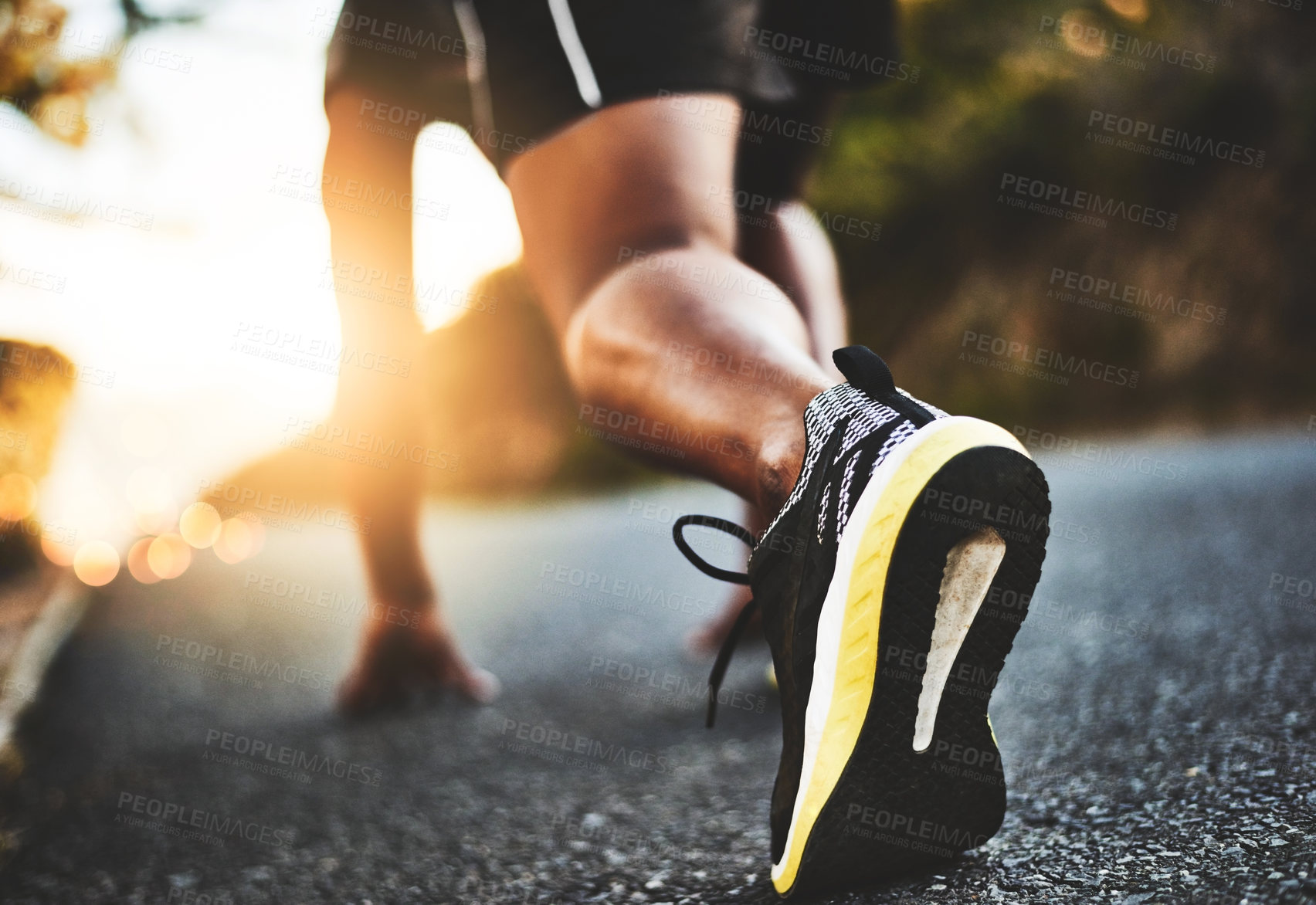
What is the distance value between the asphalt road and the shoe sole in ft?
0.23

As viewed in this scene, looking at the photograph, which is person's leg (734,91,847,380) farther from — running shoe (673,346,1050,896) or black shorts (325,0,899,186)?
running shoe (673,346,1050,896)

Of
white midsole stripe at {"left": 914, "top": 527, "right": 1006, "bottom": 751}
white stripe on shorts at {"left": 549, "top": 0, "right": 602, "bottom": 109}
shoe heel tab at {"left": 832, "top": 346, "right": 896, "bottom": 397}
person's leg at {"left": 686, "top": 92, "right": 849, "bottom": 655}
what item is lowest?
person's leg at {"left": 686, "top": 92, "right": 849, "bottom": 655}

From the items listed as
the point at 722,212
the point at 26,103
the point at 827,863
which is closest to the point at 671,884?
the point at 827,863

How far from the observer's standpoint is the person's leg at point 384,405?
1.54 meters

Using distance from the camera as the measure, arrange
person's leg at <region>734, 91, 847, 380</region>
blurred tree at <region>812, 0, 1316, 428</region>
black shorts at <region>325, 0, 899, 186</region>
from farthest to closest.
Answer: blurred tree at <region>812, 0, 1316, 428</region> → person's leg at <region>734, 91, 847, 380</region> → black shorts at <region>325, 0, 899, 186</region>

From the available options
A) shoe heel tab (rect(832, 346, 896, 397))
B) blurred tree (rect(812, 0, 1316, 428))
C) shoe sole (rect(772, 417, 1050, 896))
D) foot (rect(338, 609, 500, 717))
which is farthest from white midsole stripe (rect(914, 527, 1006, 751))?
blurred tree (rect(812, 0, 1316, 428))

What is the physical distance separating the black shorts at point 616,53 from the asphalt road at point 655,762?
831 mm

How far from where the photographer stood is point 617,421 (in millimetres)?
872

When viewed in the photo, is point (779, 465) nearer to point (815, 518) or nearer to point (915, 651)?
point (815, 518)

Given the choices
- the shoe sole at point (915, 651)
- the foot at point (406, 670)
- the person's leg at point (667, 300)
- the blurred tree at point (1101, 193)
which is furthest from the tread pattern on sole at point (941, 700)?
the blurred tree at point (1101, 193)

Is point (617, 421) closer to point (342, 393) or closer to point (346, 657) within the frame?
point (342, 393)

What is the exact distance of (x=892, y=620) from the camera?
0.62 m

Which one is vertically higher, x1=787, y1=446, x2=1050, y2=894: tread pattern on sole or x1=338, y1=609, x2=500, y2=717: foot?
x1=787, y1=446, x2=1050, y2=894: tread pattern on sole

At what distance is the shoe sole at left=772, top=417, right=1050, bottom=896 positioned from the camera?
0.60 meters
